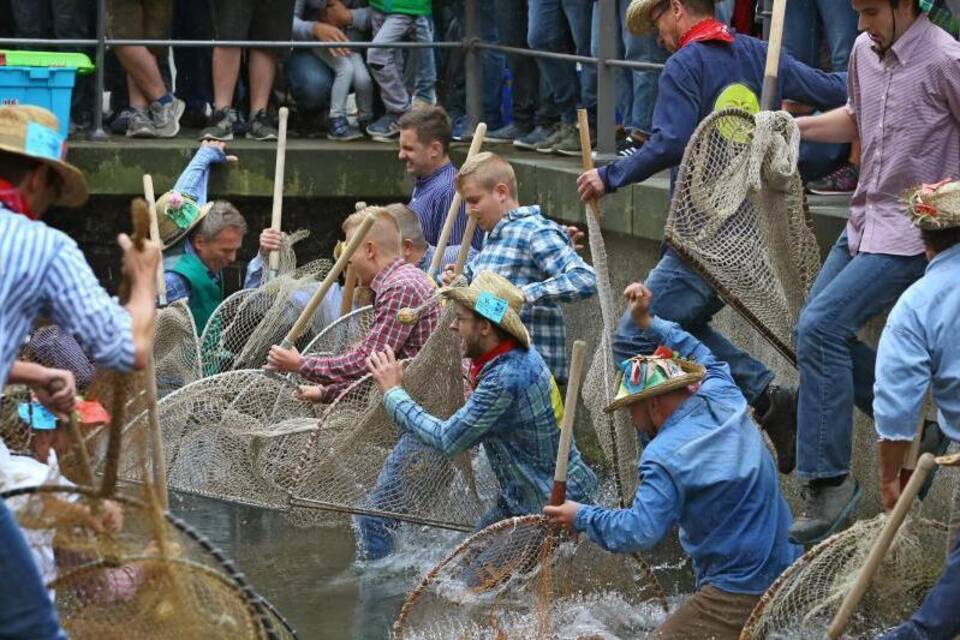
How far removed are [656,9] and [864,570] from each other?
2.64 metres

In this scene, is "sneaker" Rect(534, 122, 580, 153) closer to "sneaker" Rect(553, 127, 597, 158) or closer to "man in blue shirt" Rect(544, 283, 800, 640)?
"sneaker" Rect(553, 127, 597, 158)

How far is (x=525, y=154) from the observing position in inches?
419

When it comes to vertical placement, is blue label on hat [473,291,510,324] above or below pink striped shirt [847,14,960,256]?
below

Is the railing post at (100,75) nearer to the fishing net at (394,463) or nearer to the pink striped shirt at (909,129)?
the fishing net at (394,463)

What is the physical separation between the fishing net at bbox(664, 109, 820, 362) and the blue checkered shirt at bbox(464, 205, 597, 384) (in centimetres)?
75

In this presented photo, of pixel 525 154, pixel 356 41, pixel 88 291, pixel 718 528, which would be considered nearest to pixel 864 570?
pixel 718 528

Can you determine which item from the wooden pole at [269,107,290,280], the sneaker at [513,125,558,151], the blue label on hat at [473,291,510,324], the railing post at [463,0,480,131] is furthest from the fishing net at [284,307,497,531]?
the railing post at [463,0,480,131]

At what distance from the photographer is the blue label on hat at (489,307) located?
6.90 metres

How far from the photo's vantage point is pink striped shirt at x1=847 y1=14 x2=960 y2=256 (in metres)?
6.54

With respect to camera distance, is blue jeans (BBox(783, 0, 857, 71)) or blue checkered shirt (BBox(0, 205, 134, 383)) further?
blue jeans (BBox(783, 0, 857, 71))

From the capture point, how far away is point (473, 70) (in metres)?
11.3

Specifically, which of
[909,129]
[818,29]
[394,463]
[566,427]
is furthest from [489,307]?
[818,29]

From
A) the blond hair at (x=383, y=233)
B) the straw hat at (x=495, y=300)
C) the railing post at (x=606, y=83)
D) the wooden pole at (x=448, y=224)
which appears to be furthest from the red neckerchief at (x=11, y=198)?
the railing post at (x=606, y=83)

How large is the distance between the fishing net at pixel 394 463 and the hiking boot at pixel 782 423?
3.75ft
